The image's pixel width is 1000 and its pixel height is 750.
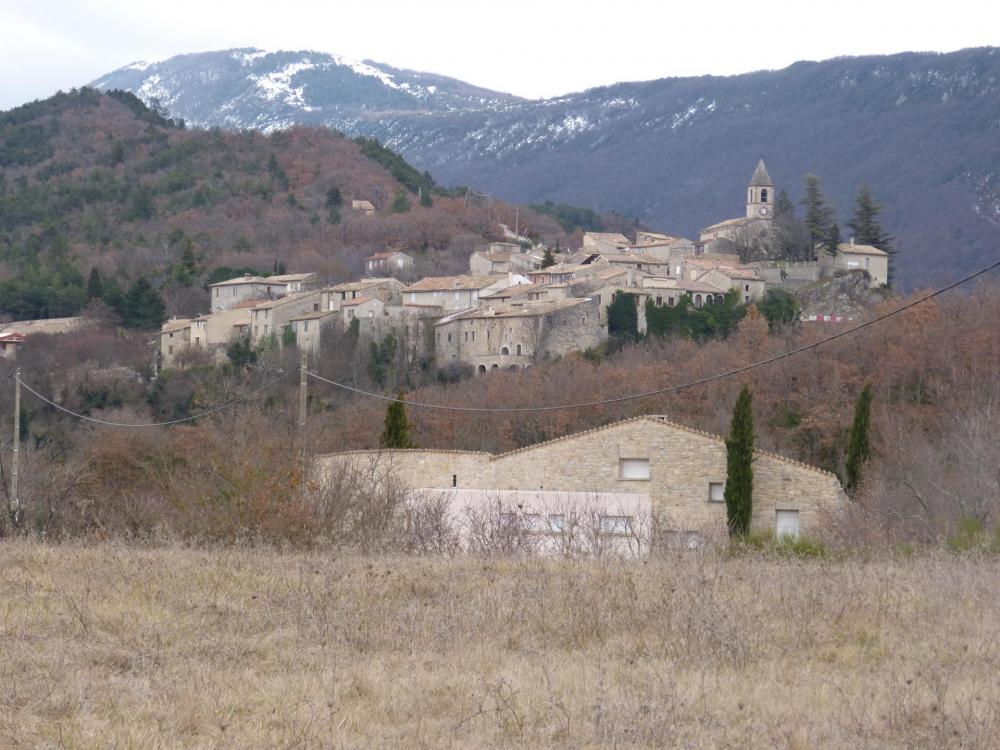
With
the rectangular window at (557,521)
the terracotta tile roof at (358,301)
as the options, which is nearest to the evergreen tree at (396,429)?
the rectangular window at (557,521)

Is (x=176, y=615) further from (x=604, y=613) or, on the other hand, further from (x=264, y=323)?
(x=264, y=323)

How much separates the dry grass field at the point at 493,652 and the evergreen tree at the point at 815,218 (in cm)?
5883

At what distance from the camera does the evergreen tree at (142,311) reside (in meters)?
73.8

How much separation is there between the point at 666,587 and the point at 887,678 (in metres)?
2.17

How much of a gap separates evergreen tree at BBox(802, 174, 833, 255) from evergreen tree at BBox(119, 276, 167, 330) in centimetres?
3296

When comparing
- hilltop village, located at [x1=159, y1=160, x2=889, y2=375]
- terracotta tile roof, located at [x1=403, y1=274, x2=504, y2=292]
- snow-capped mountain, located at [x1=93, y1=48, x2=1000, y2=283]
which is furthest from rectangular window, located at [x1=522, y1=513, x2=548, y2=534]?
snow-capped mountain, located at [x1=93, y1=48, x2=1000, y2=283]

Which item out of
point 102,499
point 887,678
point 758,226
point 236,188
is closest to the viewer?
point 887,678

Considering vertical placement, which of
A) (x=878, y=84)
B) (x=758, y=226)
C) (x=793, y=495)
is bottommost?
(x=793, y=495)

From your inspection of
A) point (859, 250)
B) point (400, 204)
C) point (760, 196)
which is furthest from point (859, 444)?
point (400, 204)

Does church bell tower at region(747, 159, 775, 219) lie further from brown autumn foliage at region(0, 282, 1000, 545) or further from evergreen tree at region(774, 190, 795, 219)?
brown autumn foliage at region(0, 282, 1000, 545)

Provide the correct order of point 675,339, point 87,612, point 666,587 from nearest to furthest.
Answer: point 87,612 < point 666,587 < point 675,339

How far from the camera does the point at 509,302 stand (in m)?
63.6

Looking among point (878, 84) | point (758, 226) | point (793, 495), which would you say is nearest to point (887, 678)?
point (793, 495)

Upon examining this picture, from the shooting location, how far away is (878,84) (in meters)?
183
